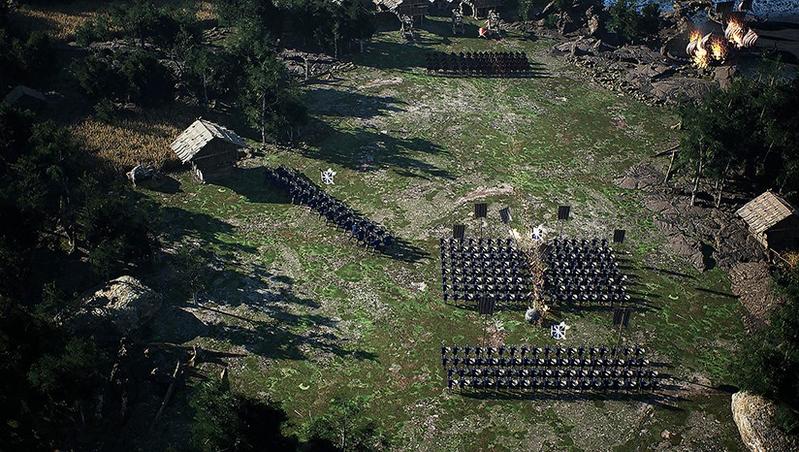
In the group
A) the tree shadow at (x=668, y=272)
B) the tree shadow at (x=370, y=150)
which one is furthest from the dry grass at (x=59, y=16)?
the tree shadow at (x=668, y=272)

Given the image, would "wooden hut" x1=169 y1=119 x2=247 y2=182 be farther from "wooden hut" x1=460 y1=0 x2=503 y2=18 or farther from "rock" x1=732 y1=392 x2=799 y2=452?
"wooden hut" x1=460 y1=0 x2=503 y2=18

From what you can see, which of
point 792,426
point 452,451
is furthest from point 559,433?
point 792,426

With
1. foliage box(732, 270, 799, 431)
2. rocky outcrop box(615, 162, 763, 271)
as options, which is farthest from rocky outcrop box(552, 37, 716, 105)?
foliage box(732, 270, 799, 431)

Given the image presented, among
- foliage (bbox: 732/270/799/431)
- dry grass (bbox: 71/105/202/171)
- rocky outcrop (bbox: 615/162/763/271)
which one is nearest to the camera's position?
foliage (bbox: 732/270/799/431)

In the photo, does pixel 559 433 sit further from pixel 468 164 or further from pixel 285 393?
pixel 468 164

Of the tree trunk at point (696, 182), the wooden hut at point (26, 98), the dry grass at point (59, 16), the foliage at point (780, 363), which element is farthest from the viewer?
the dry grass at point (59, 16)

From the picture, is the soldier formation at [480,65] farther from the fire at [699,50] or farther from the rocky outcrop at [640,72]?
the fire at [699,50]

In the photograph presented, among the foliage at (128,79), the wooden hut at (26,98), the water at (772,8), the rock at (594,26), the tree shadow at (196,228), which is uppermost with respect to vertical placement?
the water at (772,8)
